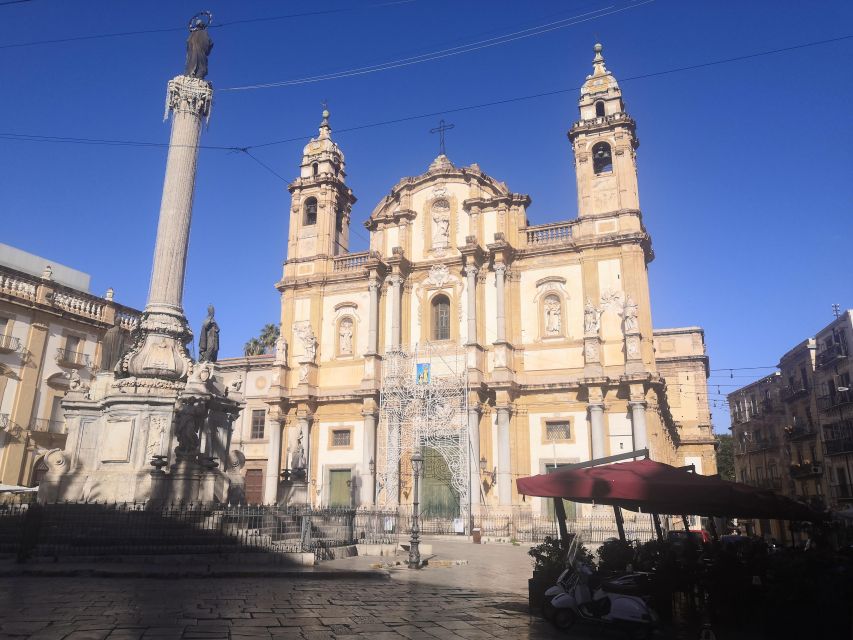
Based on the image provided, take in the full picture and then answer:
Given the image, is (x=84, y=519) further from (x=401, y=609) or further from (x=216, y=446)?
(x=401, y=609)

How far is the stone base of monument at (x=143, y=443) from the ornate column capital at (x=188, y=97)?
7725 mm

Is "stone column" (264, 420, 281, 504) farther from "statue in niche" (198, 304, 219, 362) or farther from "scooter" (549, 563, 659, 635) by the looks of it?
"scooter" (549, 563, 659, 635)

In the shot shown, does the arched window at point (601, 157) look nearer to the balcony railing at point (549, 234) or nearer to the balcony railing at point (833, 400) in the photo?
the balcony railing at point (549, 234)

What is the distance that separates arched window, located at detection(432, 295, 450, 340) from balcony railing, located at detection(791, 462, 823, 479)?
2685 cm

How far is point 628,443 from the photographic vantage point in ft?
81.6

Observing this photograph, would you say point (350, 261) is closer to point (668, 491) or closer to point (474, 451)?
point (474, 451)

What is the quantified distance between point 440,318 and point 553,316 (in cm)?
520

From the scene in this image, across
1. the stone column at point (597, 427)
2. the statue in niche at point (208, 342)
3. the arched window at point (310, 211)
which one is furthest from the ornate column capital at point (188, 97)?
the stone column at point (597, 427)

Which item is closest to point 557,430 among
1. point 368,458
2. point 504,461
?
point 504,461

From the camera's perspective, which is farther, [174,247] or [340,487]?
[340,487]

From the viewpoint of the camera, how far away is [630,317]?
25234 millimetres

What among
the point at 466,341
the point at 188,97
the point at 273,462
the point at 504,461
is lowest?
the point at 504,461

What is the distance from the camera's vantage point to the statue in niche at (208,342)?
16125 millimetres

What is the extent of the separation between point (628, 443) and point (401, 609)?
1842 centimetres
